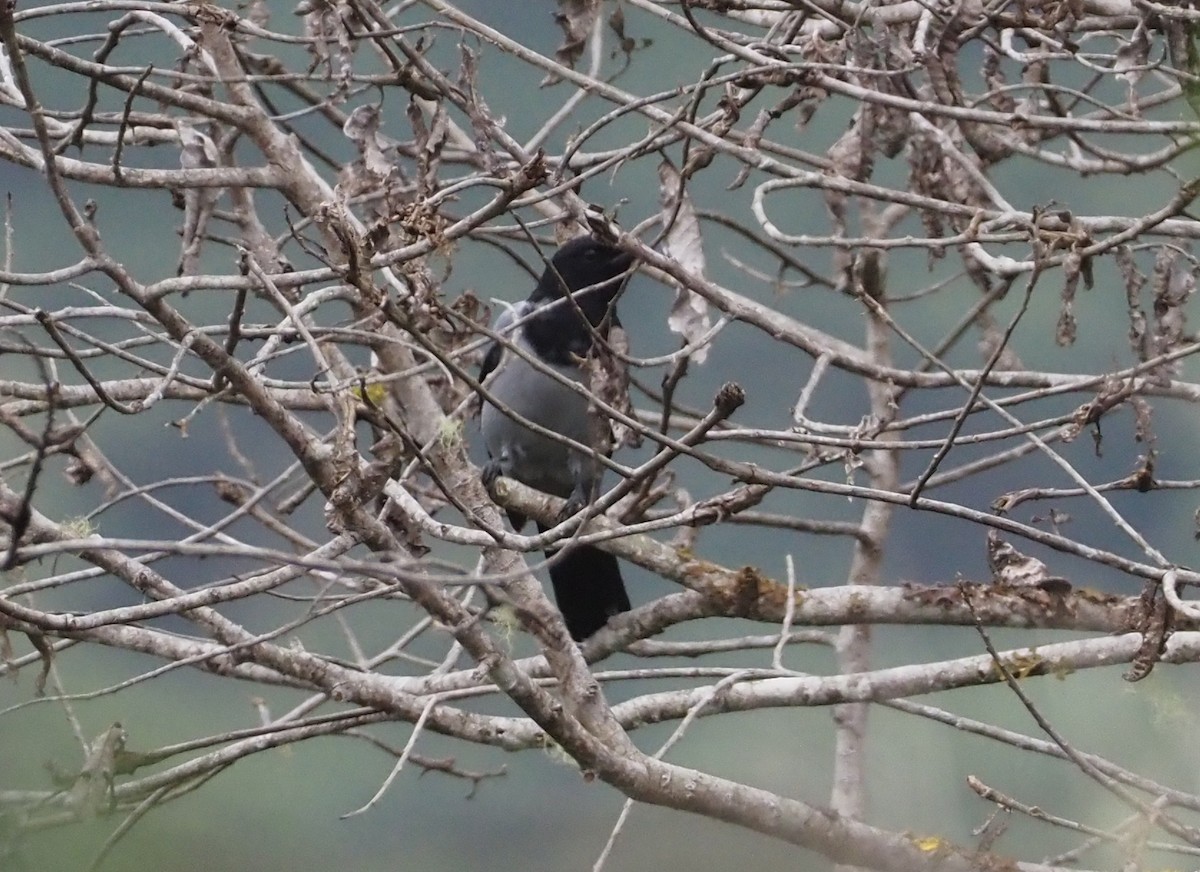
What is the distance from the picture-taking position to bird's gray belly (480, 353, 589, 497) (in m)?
4.77

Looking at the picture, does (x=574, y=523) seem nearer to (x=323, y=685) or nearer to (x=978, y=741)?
(x=323, y=685)

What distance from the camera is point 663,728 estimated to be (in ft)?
38.7

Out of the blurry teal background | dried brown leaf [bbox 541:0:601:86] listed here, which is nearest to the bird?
the blurry teal background

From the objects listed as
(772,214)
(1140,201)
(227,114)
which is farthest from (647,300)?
(227,114)

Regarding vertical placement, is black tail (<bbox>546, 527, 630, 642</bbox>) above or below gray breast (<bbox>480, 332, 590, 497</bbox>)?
below

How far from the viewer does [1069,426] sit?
8.96 feet

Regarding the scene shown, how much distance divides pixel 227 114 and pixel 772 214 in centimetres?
808

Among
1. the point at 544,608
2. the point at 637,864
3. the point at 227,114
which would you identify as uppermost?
the point at 227,114

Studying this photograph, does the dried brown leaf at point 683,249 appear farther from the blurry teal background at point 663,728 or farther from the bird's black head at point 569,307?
the bird's black head at point 569,307

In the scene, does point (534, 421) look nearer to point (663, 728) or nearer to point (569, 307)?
point (569, 307)

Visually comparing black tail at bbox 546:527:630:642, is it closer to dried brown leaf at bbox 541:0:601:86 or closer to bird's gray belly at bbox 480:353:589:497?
bird's gray belly at bbox 480:353:589:497

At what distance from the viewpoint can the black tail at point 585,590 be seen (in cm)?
418

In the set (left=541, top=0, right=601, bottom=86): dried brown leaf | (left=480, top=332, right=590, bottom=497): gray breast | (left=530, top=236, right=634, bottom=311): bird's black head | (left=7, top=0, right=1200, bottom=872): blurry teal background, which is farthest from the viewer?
(left=480, top=332, right=590, bottom=497): gray breast

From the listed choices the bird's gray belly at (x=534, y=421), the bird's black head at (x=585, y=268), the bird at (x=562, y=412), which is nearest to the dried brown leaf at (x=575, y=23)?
the bird at (x=562, y=412)
